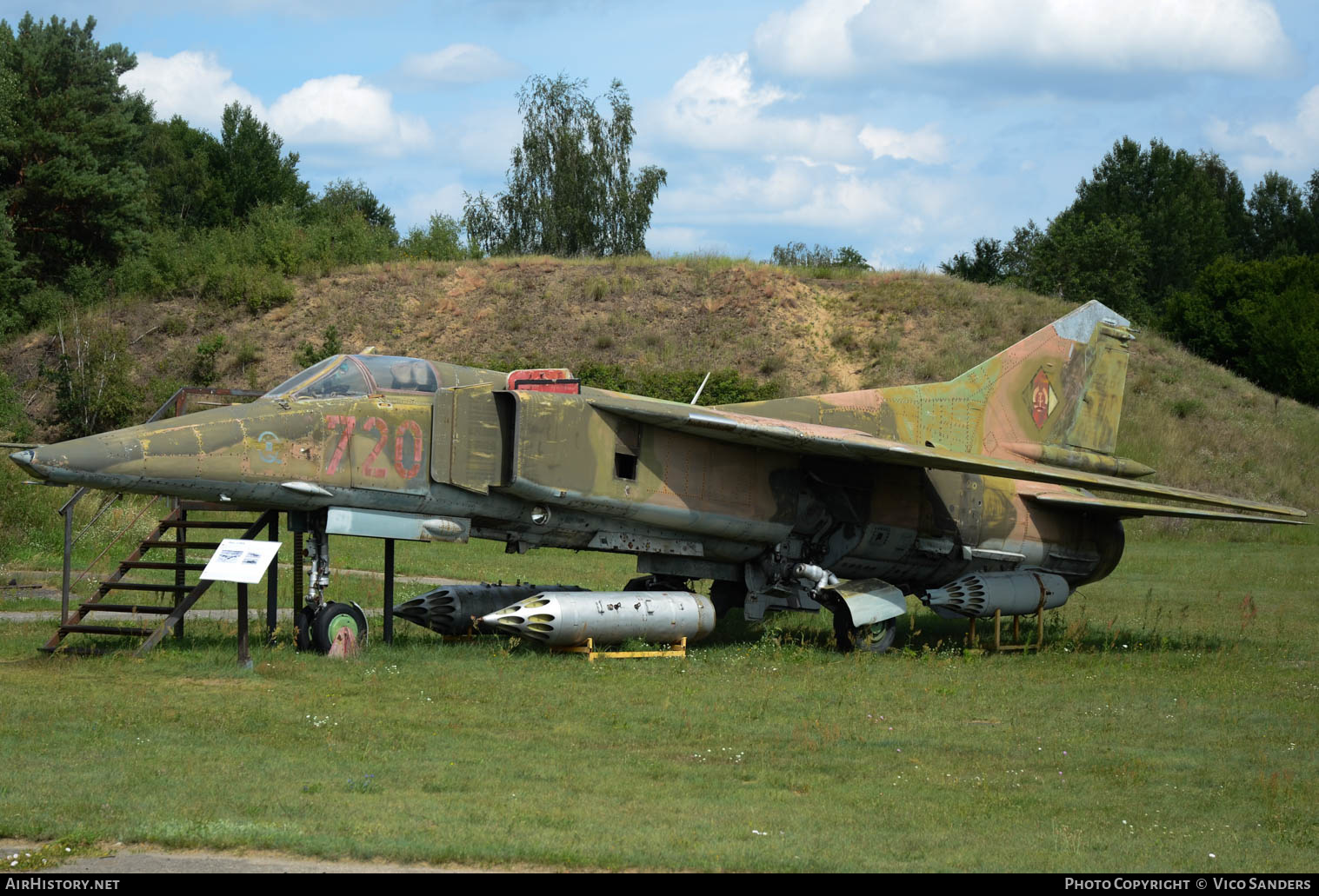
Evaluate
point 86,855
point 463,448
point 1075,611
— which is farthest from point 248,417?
point 1075,611

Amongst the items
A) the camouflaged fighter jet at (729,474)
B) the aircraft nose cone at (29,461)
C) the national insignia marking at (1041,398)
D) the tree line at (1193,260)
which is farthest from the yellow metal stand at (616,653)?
the tree line at (1193,260)

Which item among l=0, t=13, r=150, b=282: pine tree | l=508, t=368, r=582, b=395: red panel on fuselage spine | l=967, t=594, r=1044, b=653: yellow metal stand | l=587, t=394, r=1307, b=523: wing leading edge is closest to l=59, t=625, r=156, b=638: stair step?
l=508, t=368, r=582, b=395: red panel on fuselage spine

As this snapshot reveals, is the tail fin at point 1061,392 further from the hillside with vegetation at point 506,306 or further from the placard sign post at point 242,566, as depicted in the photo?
the hillside with vegetation at point 506,306

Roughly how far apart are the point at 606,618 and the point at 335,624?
2.87 metres

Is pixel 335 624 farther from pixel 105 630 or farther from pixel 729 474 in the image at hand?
pixel 729 474

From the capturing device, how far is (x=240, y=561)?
39.2 feet

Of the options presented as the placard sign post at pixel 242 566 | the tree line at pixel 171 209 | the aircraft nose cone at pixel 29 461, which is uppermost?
the tree line at pixel 171 209

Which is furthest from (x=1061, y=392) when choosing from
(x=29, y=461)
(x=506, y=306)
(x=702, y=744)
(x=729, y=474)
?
(x=506, y=306)

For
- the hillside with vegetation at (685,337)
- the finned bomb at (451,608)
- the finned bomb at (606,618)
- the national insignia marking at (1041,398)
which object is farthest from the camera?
the hillside with vegetation at (685,337)

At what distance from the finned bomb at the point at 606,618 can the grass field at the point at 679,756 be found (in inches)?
14.7

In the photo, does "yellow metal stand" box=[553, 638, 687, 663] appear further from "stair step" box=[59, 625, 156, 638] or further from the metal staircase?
"stair step" box=[59, 625, 156, 638]

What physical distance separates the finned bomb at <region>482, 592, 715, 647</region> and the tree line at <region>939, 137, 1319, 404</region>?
4779cm

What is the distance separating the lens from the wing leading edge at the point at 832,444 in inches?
559
